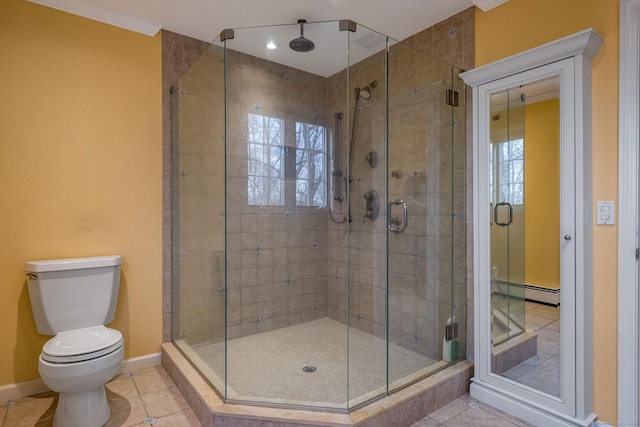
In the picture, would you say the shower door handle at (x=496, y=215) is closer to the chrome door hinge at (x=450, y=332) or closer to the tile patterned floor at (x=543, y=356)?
the tile patterned floor at (x=543, y=356)

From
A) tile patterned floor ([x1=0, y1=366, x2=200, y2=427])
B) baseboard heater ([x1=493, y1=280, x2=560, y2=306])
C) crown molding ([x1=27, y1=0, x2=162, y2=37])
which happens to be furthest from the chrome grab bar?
crown molding ([x1=27, y1=0, x2=162, y2=37])

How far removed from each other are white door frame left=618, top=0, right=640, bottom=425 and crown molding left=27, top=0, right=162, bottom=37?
9.08 feet

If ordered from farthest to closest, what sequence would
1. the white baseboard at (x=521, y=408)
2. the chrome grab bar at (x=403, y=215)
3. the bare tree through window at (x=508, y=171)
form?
the chrome grab bar at (x=403, y=215) → the bare tree through window at (x=508, y=171) → the white baseboard at (x=521, y=408)

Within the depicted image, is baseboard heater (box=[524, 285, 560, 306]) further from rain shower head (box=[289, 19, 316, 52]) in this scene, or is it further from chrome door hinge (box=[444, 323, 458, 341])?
rain shower head (box=[289, 19, 316, 52])

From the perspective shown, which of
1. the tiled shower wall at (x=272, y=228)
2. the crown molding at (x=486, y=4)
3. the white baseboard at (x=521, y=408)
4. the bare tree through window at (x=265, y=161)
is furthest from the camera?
the bare tree through window at (x=265, y=161)

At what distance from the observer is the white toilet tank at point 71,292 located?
1978mm

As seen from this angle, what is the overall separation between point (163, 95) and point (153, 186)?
68 centimetres

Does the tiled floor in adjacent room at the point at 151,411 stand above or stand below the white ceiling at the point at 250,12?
below

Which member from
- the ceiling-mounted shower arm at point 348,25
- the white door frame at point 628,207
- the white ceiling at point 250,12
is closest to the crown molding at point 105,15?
the white ceiling at point 250,12

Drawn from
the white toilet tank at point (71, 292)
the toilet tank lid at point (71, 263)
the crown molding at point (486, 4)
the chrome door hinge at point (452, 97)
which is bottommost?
the white toilet tank at point (71, 292)

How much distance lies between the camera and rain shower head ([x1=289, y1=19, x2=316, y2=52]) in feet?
7.61

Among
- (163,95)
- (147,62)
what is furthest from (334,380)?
(147,62)

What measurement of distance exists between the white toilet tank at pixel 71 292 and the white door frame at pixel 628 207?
281 centimetres

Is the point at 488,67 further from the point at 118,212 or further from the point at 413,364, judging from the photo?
the point at 118,212
